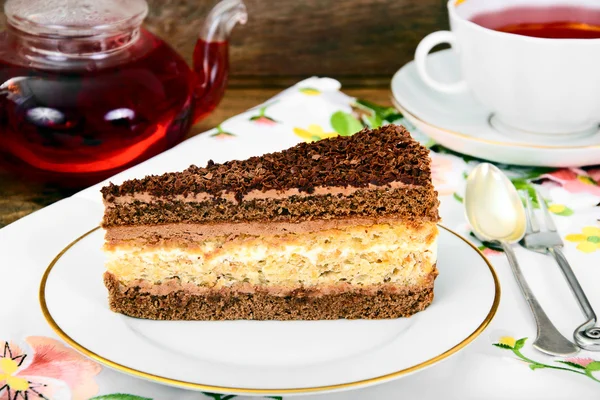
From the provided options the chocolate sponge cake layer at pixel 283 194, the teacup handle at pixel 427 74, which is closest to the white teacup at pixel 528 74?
the teacup handle at pixel 427 74

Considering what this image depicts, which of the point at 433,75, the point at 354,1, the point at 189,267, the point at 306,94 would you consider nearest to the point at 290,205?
the point at 189,267

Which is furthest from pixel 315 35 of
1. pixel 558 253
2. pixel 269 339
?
pixel 269 339

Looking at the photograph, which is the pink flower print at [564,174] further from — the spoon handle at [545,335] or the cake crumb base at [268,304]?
the cake crumb base at [268,304]

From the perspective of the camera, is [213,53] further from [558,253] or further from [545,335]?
[545,335]

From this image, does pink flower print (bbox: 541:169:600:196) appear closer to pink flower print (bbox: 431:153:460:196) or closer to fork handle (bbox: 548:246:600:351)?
pink flower print (bbox: 431:153:460:196)

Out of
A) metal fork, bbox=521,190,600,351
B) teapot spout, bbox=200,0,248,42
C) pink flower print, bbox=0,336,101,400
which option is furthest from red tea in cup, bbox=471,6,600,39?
pink flower print, bbox=0,336,101,400

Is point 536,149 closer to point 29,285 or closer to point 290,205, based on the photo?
point 290,205
